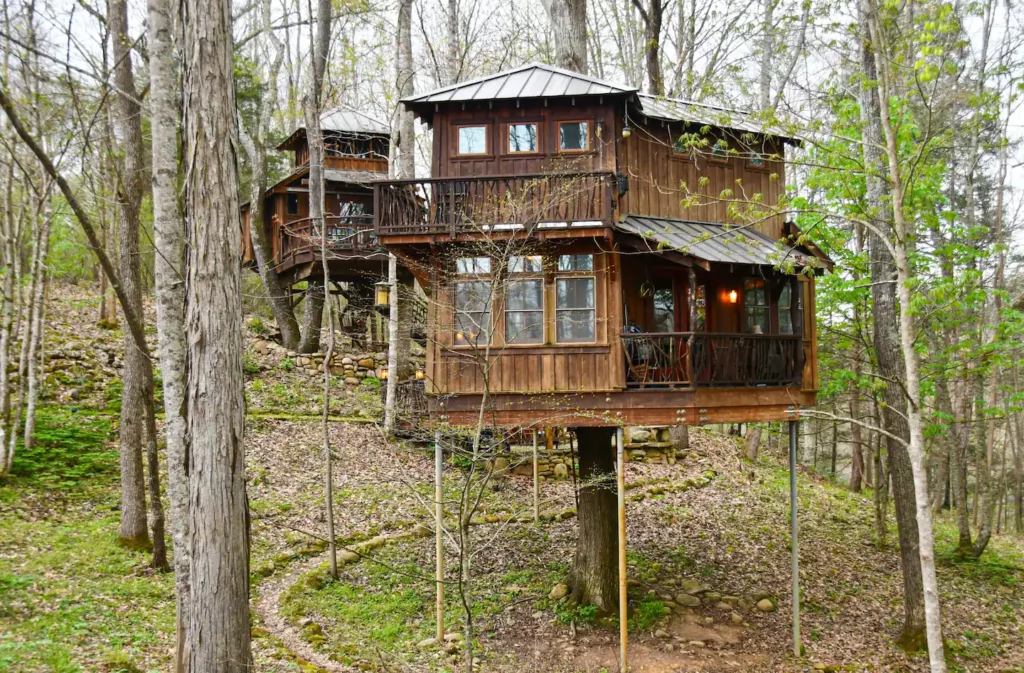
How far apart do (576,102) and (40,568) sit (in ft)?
38.1

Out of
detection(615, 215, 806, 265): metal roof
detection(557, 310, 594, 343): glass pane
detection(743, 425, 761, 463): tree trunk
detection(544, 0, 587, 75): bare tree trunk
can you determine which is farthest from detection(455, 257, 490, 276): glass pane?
detection(743, 425, 761, 463): tree trunk

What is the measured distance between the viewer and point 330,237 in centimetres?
2253

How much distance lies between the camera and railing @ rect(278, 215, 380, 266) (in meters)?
21.5

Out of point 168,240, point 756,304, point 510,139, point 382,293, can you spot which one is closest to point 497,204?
point 510,139

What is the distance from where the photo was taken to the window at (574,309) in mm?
11336

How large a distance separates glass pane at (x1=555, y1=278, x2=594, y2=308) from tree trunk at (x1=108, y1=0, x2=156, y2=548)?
7.03 m

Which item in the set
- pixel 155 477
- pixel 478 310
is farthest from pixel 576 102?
pixel 155 477

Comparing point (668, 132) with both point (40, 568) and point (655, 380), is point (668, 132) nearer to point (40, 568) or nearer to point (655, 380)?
point (655, 380)

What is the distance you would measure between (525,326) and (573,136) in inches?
141

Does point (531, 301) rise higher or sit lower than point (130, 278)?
lower

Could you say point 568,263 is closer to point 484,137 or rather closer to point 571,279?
point 571,279

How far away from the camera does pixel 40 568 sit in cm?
1011

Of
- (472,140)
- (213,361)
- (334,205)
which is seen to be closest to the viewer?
(213,361)

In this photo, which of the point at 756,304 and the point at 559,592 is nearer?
the point at 559,592
